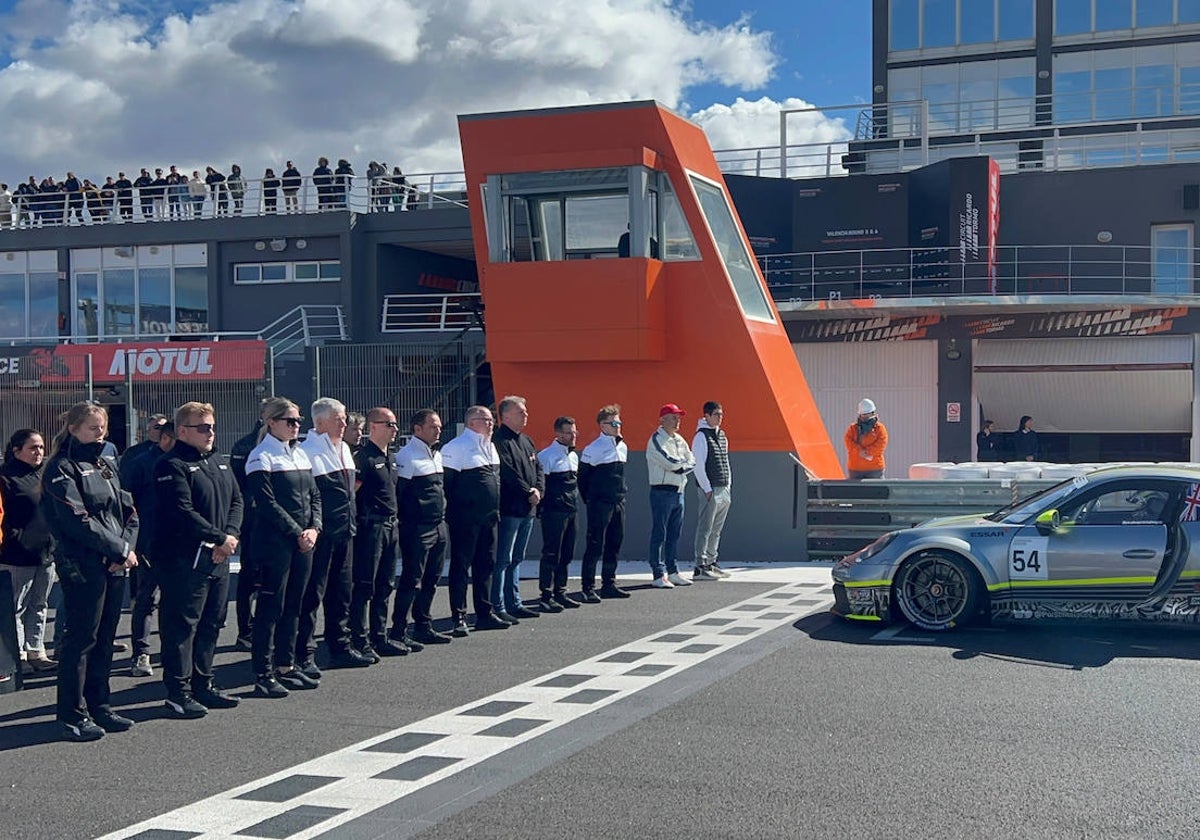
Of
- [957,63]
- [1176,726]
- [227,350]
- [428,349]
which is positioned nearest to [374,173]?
[227,350]

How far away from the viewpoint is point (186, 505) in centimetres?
727

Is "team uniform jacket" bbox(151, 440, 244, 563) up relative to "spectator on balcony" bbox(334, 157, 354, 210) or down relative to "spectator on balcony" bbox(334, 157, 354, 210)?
down

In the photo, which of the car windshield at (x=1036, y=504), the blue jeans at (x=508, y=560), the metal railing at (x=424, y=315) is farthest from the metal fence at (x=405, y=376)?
the car windshield at (x=1036, y=504)

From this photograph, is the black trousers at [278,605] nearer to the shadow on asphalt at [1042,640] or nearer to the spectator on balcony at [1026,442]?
the shadow on asphalt at [1042,640]

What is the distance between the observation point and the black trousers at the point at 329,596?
8406mm

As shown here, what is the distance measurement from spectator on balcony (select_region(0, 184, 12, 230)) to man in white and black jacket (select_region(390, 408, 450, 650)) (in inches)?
959

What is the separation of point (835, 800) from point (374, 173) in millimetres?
23666

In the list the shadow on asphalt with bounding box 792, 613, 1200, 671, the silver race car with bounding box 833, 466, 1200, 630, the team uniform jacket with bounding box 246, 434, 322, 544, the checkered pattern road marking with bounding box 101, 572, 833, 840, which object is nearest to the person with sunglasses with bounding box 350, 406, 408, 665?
the team uniform jacket with bounding box 246, 434, 322, 544

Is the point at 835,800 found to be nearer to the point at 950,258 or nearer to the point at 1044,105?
the point at 950,258

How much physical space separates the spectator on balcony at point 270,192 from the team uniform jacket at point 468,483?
1820 centimetres

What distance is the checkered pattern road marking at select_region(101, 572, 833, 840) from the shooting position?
211 inches

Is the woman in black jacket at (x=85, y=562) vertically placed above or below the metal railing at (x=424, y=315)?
below

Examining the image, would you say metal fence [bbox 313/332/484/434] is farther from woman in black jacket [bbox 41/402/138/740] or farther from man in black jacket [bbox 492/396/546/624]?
woman in black jacket [bbox 41/402/138/740]

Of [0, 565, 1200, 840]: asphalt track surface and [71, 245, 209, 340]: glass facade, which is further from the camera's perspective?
[71, 245, 209, 340]: glass facade
